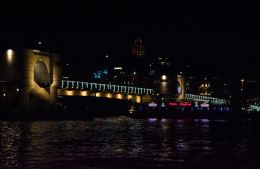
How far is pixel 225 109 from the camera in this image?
12725cm

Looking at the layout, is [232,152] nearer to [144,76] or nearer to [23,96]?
[23,96]

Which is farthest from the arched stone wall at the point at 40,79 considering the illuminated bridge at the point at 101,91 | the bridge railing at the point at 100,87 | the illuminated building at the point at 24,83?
the bridge railing at the point at 100,87

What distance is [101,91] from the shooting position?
393 ft

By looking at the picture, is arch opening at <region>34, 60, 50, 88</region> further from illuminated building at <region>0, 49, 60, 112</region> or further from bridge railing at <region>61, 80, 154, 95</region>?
bridge railing at <region>61, 80, 154, 95</region>

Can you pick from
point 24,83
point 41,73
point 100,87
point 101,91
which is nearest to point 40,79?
point 41,73

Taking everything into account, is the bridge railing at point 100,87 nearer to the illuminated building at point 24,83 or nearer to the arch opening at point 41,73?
the arch opening at point 41,73

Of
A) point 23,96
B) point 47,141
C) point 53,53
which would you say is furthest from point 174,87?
point 47,141

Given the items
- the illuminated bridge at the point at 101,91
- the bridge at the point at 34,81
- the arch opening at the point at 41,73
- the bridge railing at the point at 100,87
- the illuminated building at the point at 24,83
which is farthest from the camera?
the bridge railing at the point at 100,87

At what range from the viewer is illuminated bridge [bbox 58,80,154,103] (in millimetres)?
110812

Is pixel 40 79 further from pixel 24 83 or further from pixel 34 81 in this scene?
pixel 24 83

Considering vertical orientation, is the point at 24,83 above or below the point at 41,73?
below

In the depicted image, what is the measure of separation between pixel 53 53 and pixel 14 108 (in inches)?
580

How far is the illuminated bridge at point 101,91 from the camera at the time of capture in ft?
364

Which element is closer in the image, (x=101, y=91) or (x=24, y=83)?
(x=24, y=83)
